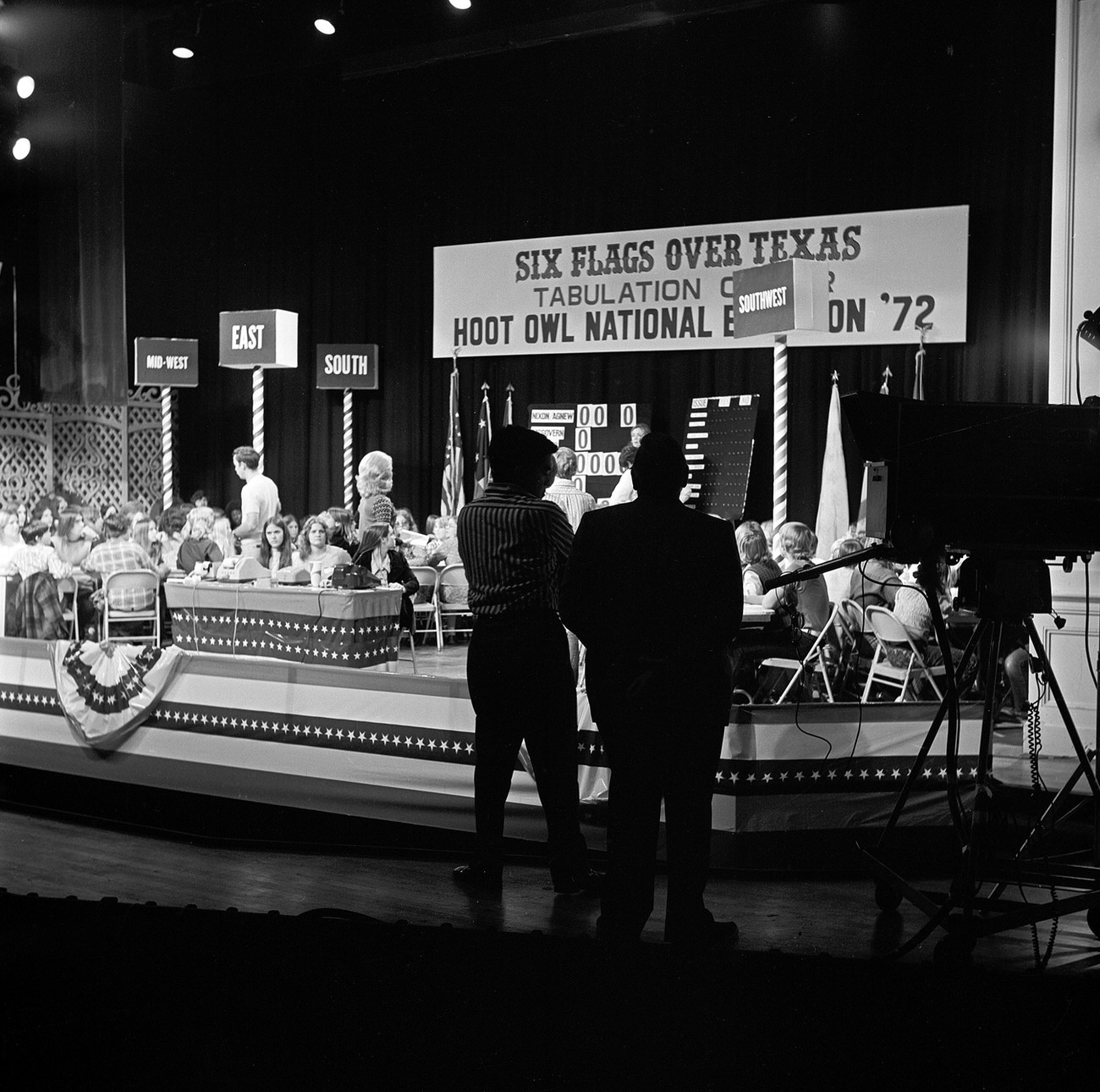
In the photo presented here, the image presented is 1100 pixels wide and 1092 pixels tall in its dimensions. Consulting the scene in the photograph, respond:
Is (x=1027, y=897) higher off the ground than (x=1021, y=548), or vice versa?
(x=1021, y=548)

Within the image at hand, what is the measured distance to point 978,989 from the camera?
93.1 inches

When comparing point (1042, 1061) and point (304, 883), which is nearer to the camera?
point (1042, 1061)

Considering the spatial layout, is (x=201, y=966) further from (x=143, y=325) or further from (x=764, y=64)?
(x=143, y=325)

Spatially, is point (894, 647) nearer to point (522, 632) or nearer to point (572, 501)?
point (572, 501)

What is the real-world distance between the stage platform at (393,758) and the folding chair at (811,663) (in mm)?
799

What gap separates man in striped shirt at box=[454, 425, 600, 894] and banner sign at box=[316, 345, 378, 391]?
8776mm

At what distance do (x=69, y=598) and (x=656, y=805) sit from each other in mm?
5576

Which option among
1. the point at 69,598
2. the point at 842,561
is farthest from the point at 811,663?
the point at 69,598

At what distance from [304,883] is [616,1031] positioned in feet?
5.51

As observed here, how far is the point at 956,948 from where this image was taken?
113 inches

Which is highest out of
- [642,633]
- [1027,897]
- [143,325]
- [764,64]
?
[764,64]

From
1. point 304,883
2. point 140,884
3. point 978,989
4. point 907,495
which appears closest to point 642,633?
point 907,495

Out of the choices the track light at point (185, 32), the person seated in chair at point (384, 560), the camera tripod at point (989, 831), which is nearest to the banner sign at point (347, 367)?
the track light at point (185, 32)

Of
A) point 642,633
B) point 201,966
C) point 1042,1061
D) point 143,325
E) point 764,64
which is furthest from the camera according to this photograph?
point 143,325
